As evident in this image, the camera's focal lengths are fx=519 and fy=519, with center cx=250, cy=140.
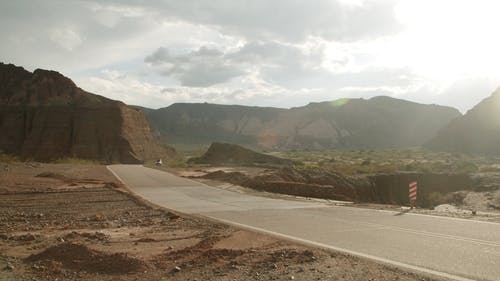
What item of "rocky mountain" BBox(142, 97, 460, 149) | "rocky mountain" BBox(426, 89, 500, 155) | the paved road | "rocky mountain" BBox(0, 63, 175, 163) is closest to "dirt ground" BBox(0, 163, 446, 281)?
the paved road

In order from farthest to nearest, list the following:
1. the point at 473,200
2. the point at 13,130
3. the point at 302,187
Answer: the point at 13,130 → the point at 473,200 → the point at 302,187

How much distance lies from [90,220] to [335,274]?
8981mm

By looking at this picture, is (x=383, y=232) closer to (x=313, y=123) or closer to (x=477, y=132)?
(x=477, y=132)

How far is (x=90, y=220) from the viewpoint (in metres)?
14.5

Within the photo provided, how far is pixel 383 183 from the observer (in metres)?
45.9

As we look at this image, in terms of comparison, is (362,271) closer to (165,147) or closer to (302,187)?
(302,187)

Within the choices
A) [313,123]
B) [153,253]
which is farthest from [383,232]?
[313,123]

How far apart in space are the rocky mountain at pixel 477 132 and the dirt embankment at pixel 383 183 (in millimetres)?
54671

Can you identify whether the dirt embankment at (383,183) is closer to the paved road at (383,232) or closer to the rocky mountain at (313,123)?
the paved road at (383,232)

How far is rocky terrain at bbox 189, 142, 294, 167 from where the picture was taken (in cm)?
6800

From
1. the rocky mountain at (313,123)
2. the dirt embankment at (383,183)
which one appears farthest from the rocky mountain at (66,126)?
the rocky mountain at (313,123)


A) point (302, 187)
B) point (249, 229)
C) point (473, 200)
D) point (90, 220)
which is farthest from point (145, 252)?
point (473, 200)

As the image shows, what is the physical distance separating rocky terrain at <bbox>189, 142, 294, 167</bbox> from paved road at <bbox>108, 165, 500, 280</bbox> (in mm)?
48321

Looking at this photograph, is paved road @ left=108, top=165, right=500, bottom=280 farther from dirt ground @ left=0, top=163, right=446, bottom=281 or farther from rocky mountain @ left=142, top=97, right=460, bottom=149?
rocky mountain @ left=142, top=97, right=460, bottom=149
